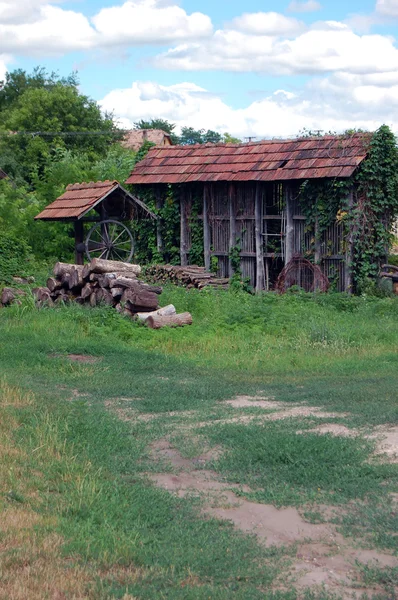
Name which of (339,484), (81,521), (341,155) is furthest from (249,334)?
(81,521)

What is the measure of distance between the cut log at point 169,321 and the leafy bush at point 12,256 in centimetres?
652

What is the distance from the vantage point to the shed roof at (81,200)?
20500 mm

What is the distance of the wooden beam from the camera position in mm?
20906

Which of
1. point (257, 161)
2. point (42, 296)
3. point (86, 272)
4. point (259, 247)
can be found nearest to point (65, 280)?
point (42, 296)

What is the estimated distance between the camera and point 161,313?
15562 mm

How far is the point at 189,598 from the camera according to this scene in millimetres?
4707

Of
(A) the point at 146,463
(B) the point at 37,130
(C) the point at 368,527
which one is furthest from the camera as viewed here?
(B) the point at 37,130

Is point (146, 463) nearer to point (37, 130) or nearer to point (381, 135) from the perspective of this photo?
point (381, 135)

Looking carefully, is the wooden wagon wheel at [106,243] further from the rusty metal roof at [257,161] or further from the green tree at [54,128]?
the green tree at [54,128]

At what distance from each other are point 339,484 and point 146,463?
5.77ft

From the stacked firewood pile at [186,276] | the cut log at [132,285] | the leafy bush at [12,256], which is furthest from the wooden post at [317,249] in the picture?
the leafy bush at [12,256]

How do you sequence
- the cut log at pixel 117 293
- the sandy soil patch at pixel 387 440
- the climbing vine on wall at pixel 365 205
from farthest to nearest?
the climbing vine on wall at pixel 365 205, the cut log at pixel 117 293, the sandy soil patch at pixel 387 440

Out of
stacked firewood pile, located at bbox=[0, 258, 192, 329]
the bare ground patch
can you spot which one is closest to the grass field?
the bare ground patch

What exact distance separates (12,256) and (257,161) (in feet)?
23.6
